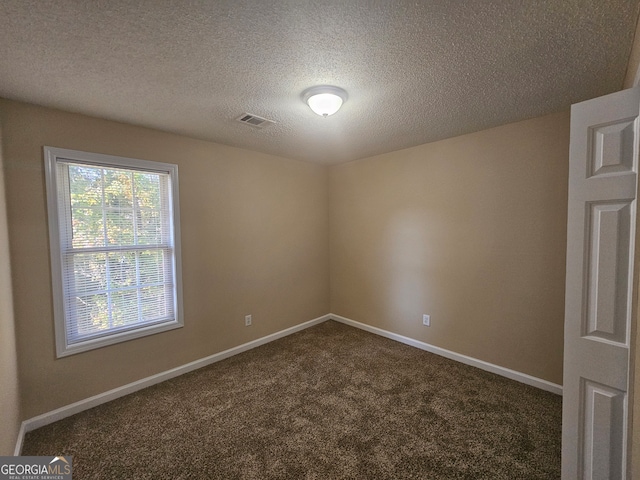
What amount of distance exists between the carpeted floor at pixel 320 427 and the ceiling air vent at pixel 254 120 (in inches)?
96.3

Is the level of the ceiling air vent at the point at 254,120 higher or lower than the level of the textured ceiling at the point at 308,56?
higher

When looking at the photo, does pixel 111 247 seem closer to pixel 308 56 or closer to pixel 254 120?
pixel 254 120

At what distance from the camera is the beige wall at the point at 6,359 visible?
151 centimetres

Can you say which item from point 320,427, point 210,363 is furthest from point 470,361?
point 210,363

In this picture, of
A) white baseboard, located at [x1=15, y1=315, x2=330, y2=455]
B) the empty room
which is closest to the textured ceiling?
the empty room

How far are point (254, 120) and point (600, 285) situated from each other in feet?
8.31

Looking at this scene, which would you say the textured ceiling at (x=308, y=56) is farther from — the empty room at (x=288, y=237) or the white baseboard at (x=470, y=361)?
the white baseboard at (x=470, y=361)

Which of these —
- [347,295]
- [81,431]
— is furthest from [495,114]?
[81,431]

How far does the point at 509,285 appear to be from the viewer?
2574 millimetres

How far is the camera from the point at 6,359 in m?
1.61

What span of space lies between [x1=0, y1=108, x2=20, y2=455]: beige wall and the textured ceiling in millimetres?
989

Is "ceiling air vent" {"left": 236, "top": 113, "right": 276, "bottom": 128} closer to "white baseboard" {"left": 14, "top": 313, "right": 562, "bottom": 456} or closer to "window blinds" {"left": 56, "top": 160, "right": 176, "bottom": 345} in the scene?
"window blinds" {"left": 56, "top": 160, "right": 176, "bottom": 345}

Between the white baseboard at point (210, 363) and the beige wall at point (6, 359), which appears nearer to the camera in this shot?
the beige wall at point (6, 359)

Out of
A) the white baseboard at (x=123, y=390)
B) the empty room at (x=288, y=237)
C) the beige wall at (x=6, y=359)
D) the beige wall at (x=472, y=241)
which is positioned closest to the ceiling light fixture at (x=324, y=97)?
the empty room at (x=288, y=237)
